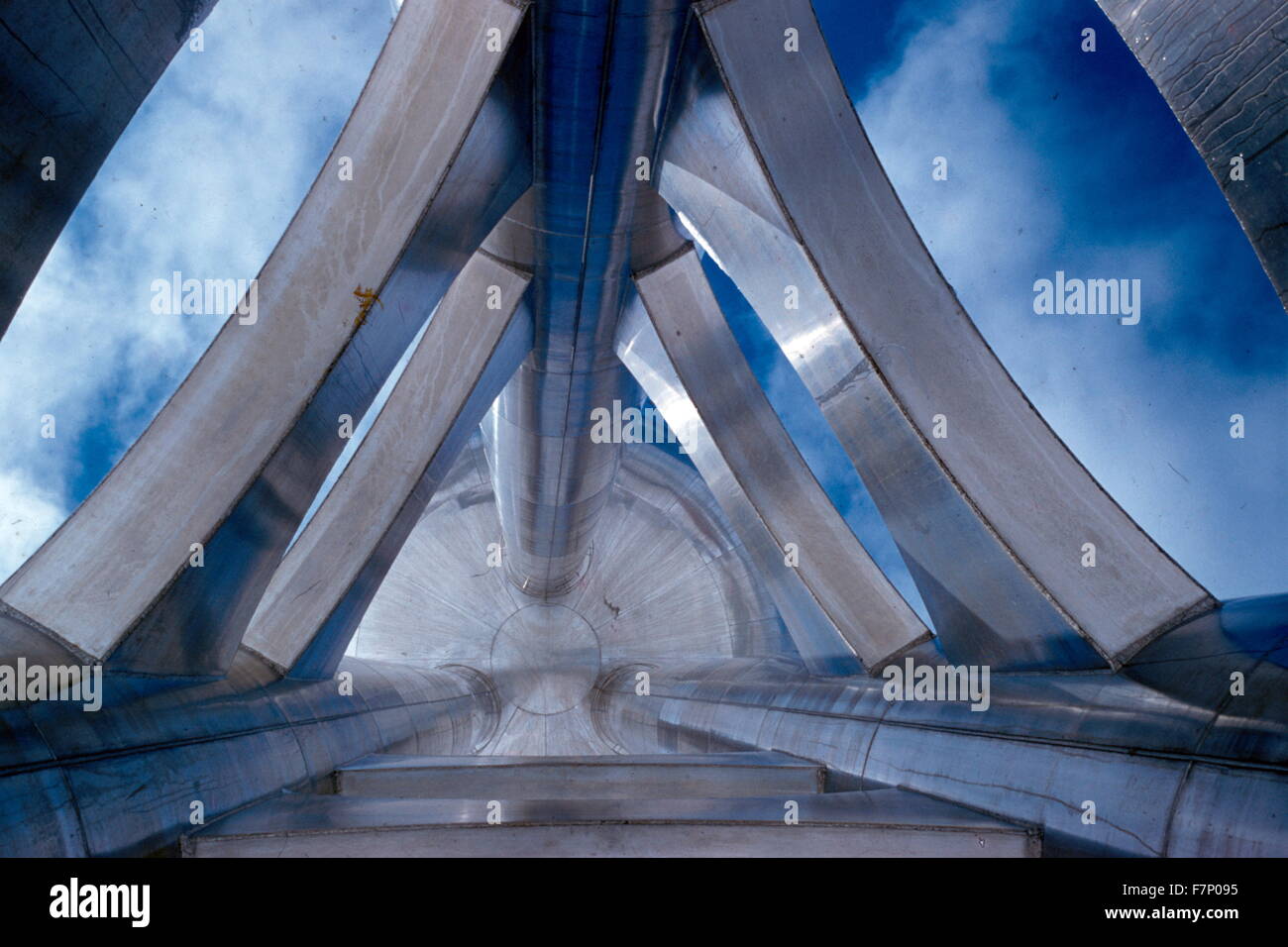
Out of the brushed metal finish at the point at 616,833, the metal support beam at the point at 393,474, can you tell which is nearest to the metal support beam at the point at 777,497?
the metal support beam at the point at 393,474

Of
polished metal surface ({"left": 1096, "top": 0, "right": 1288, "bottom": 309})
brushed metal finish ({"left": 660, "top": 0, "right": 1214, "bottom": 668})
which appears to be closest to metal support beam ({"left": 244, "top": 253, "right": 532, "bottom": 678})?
brushed metal finish ({"left": 660, "top": 0, "right": 1214, "bottom": 668})

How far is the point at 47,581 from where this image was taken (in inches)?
190

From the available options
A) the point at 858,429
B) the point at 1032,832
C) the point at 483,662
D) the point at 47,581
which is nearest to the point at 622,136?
the point at 858,429

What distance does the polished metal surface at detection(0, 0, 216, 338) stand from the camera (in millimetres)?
3676

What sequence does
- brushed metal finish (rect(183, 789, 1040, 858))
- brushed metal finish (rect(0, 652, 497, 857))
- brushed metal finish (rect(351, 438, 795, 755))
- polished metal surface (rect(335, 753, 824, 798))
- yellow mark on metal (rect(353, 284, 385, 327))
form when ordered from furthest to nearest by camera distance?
brushed metal finish (rect(351, 438, 795, 755)) → polished metal surface (rect(335, 753, 824, 798)) → yellow mark on metal (rect(353, 284, 385, 327)) → brushed metal finish (rect(183, 789, 1040, 858)) → brushed metal finish (rect(0, 652, 497, 857))

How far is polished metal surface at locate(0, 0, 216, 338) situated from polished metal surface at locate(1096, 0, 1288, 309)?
523 centimetres

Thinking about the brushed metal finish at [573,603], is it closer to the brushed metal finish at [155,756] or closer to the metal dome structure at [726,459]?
the metal dome structure at [726,459]

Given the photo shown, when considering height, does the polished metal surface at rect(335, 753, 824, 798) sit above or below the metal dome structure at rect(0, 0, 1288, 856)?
below

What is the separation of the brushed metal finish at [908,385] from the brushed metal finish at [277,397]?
200cm

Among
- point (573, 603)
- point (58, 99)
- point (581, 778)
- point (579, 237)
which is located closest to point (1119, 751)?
point (581, 778)

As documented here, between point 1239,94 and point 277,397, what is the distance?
18.4ft

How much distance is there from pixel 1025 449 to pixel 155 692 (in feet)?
19.5

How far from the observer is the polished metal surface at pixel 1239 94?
136 inches

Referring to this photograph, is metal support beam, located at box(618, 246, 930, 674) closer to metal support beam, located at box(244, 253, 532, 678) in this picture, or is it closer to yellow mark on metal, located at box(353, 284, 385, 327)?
metal support beam, located at box(244, 253, 532, 678)
